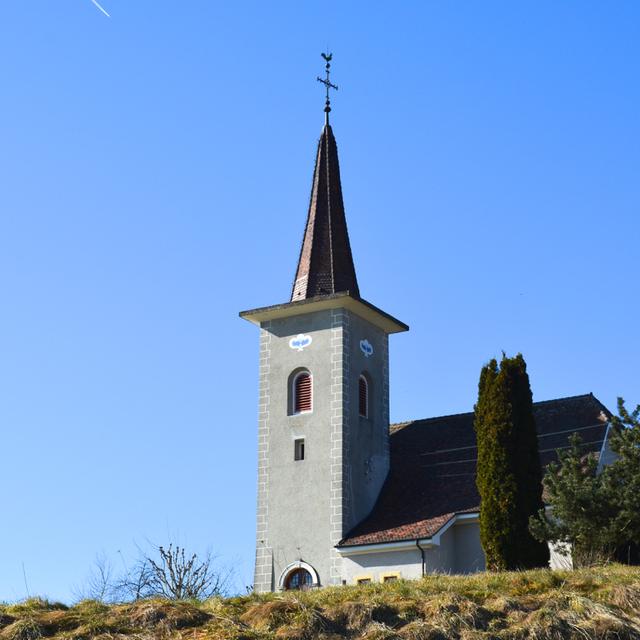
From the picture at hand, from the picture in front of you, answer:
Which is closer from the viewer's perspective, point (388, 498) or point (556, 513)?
point (556, 513)

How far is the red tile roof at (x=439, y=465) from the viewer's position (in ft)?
112

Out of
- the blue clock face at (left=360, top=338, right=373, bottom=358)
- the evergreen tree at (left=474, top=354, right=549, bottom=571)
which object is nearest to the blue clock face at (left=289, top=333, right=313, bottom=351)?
the blue clock face at (left=360, top=338, right=373, bottom=358)

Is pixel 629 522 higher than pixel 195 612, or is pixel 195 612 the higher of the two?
pixel 629 522

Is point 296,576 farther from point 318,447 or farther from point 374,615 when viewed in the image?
point 374,615

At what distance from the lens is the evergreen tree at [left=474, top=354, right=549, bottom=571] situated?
30.2m

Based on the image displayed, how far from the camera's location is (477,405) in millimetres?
32188

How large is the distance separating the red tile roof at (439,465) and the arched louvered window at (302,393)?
12.3ft

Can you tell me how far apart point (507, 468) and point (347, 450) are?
6.92 metres

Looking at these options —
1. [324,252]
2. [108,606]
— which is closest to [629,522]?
[108,606]

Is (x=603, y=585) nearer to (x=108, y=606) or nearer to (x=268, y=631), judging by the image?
(x=268, y=631)

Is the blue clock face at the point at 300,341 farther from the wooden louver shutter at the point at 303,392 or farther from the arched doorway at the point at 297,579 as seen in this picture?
the arched doorway at the point at 297,579

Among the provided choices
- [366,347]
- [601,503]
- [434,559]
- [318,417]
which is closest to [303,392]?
[318,417]

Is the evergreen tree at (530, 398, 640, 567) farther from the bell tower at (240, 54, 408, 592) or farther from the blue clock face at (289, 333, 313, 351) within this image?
the blue clock face at (289, 333, 313, 351)

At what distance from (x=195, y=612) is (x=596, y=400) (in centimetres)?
1979
